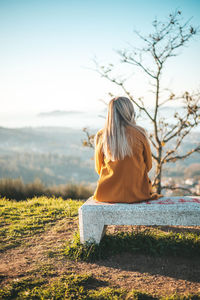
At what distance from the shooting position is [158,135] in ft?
23.0

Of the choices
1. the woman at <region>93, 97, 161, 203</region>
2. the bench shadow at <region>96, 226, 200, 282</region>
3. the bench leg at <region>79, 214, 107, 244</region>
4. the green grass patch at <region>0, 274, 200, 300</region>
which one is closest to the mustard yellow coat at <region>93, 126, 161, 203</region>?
the woman at <region>93, 97, 161, 203</region>

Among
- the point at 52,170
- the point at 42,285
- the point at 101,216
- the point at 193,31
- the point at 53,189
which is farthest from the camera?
the point at 52,170

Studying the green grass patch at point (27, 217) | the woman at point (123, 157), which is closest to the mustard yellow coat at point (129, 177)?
the woman at point (123, 157)

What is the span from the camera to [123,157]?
290 centimetres

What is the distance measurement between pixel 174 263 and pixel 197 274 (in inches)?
11.4

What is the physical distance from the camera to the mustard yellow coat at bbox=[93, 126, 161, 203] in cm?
293

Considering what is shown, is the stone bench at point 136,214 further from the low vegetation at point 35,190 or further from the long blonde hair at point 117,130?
the low vegetation at point 35,190

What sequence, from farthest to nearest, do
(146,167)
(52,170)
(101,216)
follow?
(52,170)
(146,167)
(101,216)

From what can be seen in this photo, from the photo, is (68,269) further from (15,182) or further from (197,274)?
(15,182)

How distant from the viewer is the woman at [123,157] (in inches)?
115

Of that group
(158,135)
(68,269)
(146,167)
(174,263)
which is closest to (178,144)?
(158,135)

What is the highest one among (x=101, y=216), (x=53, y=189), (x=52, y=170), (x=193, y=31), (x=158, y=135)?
(x=193, y=31)

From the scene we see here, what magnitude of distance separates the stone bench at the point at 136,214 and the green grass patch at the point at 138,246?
140 mm

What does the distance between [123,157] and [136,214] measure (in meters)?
0.73
